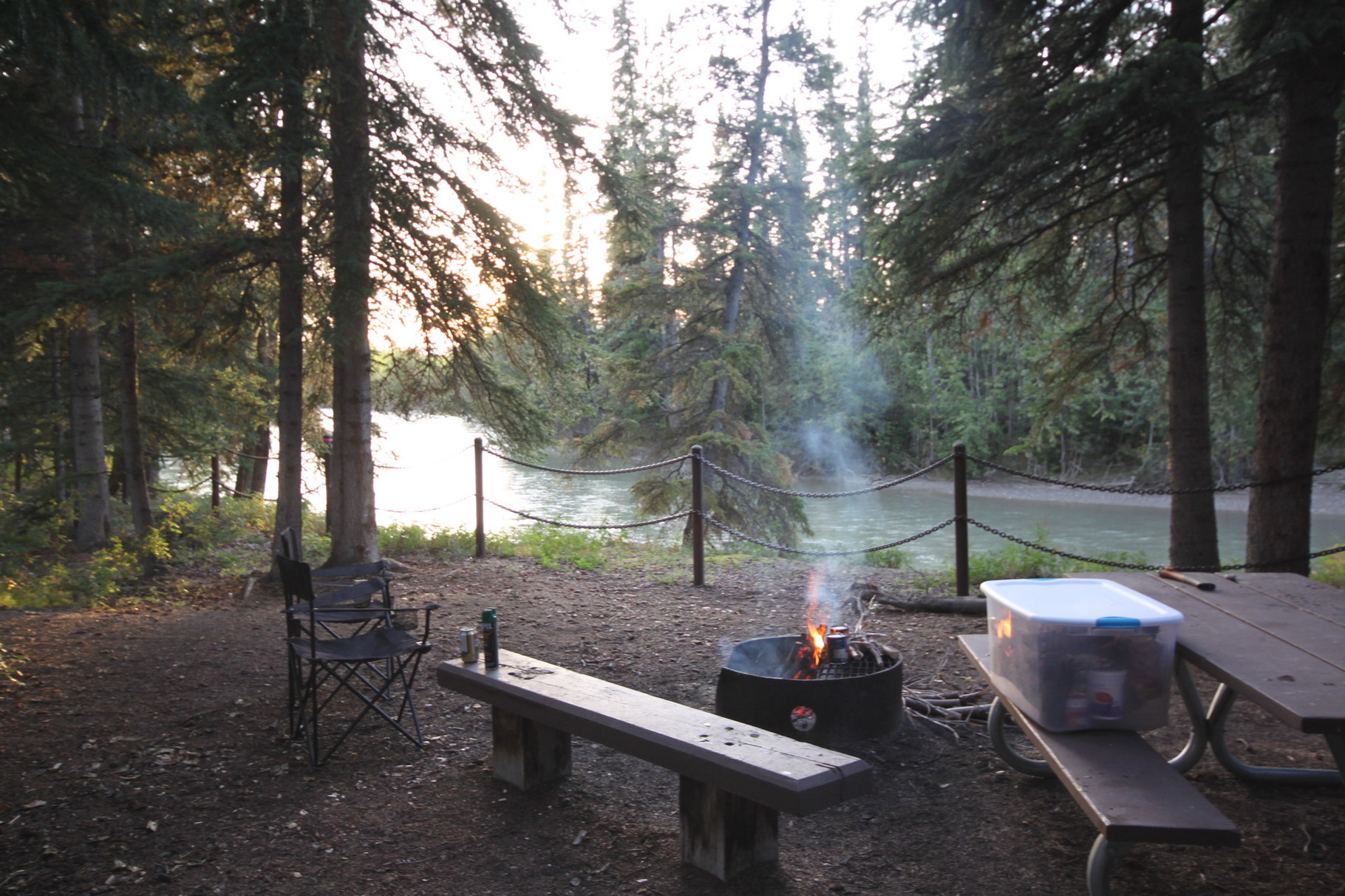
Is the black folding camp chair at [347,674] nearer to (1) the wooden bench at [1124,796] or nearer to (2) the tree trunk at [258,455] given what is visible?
(1) the wooden bench at [1124,796]

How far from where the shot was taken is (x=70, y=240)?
8.11m

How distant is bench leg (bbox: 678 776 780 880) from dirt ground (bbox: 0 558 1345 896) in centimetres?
5

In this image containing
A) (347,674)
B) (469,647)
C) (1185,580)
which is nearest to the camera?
(1185,580)

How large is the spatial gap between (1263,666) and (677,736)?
1.65 m

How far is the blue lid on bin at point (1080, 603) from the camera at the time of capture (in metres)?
2.43

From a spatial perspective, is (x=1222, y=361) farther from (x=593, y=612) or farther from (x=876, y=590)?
(x=593, y=612)

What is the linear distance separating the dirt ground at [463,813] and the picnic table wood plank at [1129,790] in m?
0.48

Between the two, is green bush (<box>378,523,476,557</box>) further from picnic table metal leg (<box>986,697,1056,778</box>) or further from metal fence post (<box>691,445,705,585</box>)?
picnic table metal leg (<box>986,697,1056,778</box>)

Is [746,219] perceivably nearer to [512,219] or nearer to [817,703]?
[512,219]

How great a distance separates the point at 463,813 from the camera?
3.21 m

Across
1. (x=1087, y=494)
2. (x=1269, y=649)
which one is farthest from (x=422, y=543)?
(x=1087, y=494)

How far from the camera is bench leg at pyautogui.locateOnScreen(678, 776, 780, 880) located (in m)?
2.66

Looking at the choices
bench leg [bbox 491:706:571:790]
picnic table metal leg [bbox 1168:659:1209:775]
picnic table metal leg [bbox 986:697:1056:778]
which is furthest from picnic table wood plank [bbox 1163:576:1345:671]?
bench leg [bbox 491:706:571:790]

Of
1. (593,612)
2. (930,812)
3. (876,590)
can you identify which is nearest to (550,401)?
(593,612)
